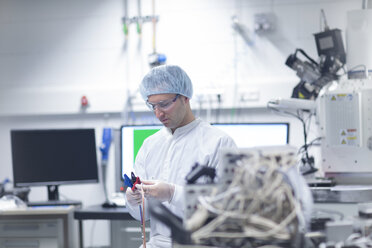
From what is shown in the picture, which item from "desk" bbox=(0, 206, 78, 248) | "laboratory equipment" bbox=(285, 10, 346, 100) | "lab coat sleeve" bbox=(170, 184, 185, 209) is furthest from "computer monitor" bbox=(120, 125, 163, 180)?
"lab coat sleeve" bbox=(170, 184, 185, 209)

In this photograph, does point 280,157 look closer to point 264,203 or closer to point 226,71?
point 264,203

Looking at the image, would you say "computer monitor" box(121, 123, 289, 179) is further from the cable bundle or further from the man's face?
the cable bundle

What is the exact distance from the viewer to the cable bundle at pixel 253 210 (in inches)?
40.0

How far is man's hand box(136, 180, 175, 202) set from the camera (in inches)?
65.1

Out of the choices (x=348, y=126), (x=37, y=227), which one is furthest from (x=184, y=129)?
(x=37, y=227)

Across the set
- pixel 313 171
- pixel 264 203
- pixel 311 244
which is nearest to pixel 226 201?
pixel 264 203

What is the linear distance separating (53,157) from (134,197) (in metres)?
1.50

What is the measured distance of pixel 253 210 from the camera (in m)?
1.01

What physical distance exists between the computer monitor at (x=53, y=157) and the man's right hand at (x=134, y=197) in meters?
1.37

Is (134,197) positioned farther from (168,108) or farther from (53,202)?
(53,202)

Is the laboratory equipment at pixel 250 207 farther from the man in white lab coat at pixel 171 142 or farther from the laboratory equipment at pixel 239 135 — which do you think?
the laboratory equipment at pixel 239 135

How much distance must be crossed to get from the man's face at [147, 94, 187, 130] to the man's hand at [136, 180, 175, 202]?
0.36m

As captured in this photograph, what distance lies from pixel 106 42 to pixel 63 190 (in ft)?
4.13

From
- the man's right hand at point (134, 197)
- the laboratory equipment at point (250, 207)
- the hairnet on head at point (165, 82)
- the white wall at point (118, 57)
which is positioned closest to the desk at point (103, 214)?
the white wall at point (118, 57)
